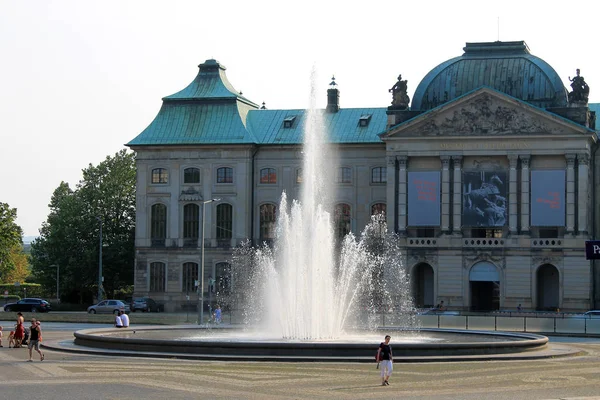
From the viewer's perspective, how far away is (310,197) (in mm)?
→ 53250

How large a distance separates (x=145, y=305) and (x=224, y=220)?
10.8 meters

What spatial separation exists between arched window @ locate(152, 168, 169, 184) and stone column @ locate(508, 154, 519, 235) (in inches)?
1211

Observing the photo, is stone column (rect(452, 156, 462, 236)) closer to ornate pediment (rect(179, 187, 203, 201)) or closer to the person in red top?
ornate pediment (rect(179, 187, 203, 201))

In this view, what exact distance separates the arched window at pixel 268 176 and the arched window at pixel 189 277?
9661mm

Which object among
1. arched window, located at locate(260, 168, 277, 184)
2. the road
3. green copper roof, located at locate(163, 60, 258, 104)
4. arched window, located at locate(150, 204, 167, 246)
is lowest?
the road

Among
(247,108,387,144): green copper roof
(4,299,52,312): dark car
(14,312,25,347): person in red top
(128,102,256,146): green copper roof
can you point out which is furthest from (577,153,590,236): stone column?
(14,312,25,347): person in red top

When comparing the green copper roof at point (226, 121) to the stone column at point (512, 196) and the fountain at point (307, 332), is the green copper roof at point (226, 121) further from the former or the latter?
the fountain at point (307, 332)

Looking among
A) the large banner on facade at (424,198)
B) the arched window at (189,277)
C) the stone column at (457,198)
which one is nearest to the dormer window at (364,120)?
the large banner on facade at (424,198)

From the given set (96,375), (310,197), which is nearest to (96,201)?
(310,197)

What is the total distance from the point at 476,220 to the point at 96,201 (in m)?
39.5

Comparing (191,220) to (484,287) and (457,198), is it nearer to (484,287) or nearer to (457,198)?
(457,198)

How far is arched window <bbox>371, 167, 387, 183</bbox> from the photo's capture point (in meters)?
101

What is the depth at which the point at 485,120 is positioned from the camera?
307 feet

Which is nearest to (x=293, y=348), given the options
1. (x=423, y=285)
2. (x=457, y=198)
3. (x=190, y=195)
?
(x=457, y=198)
